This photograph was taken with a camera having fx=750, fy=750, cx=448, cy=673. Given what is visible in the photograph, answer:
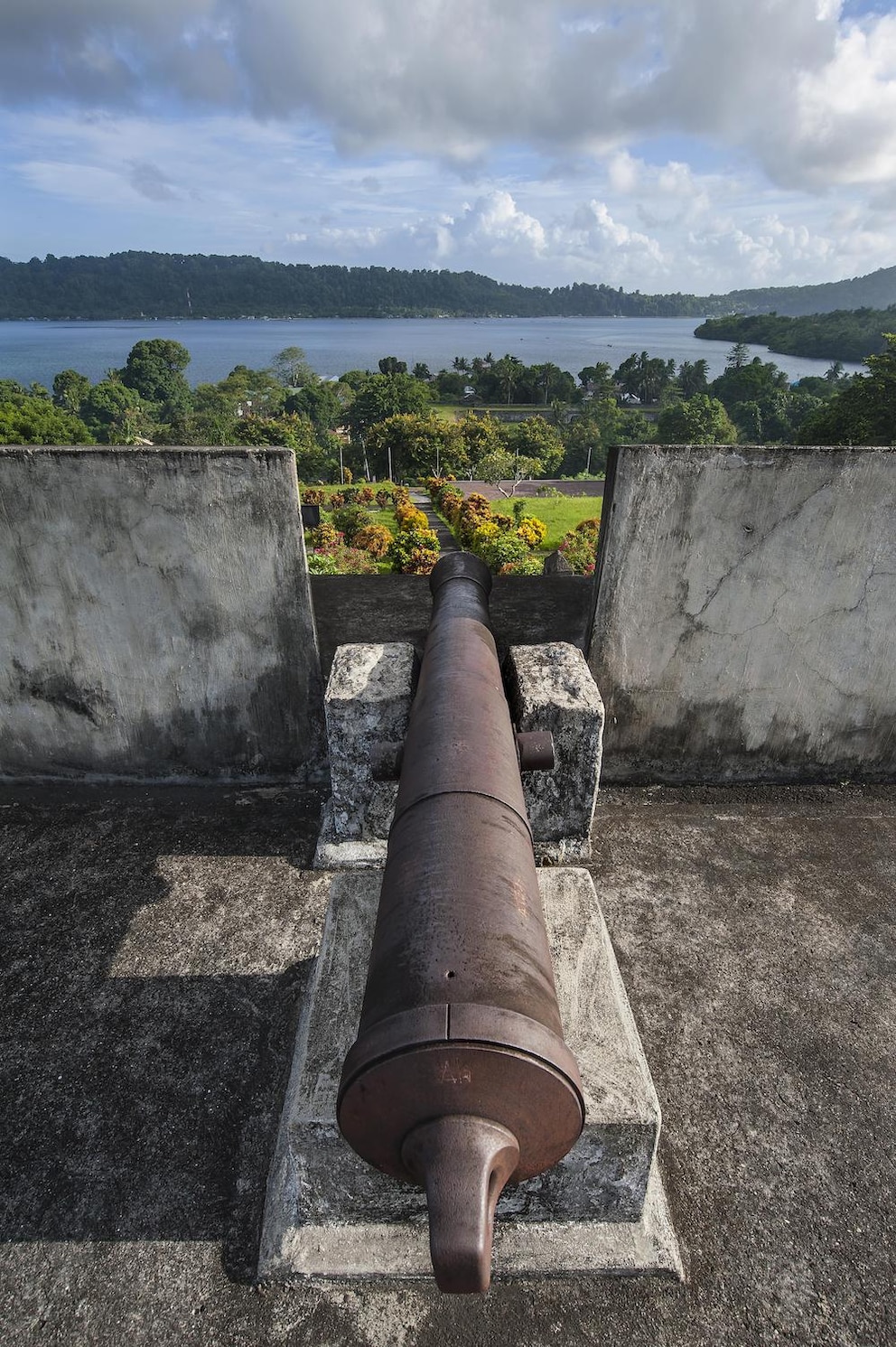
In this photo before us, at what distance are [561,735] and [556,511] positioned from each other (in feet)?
107

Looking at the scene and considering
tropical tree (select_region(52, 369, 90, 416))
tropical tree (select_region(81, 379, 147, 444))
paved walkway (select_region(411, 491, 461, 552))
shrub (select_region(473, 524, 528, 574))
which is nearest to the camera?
shrub (select_region(473, 524, 528, 574))

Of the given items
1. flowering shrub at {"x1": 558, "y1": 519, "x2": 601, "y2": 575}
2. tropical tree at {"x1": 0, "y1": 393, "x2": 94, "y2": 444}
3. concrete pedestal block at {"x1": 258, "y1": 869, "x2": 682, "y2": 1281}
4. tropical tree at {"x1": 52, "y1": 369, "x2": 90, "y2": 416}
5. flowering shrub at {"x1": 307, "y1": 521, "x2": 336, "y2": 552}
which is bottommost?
tropical tree at {"x1": 52, "y1": 369, "x2": 90, "y2": 416}

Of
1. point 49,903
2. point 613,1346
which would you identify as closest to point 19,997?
point 49,903

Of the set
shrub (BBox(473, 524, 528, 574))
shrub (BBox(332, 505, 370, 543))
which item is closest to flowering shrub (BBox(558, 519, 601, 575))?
shrub (BBox(473, 524, 528, 574))

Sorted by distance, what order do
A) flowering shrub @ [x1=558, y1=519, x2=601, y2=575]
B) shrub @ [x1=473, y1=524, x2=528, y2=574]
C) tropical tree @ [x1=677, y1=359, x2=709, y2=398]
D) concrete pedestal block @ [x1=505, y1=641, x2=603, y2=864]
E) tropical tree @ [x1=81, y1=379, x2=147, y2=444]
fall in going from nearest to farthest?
concrete pedestal block @ [x1=505, y1=641, x2=603, y2=864], shrub @ [x1=473, y1=524, x2=528, y2=574], flowering shrub @ [x1=558, y1=519, x2=601, y2=575], tropical tree @ [x1=81, y1=379, x2=147, y2=444], tropical tree @ [x1=677, y1=359, x2=709, y2=398]

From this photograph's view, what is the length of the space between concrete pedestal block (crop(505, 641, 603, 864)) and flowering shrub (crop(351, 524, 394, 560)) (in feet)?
50.2

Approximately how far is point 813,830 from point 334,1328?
3198 mm

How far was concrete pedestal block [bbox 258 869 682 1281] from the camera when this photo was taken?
83.5 inches

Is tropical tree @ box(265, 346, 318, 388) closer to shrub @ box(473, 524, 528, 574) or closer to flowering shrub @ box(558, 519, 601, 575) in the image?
flowering shrub @ box(558, 519, 601, 575)

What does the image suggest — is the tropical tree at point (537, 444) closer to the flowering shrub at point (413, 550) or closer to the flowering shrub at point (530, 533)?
the flowering shrub at point (530, 533)

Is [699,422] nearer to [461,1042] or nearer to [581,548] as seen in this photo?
[581,548]

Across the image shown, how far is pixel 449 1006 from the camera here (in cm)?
136

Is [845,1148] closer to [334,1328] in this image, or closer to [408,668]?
[334,1328]

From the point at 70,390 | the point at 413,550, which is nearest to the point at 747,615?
the point at 413,550
